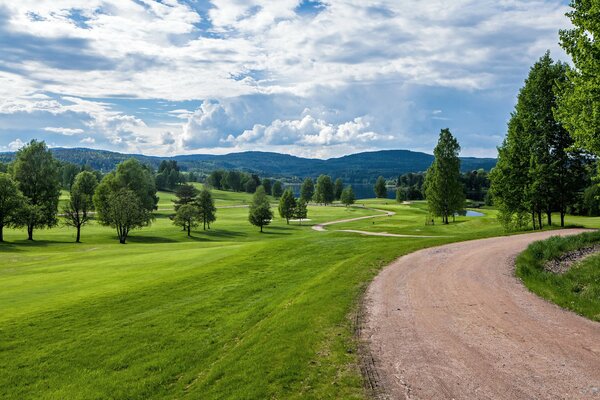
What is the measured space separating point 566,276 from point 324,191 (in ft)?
469

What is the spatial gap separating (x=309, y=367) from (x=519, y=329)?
739 cm

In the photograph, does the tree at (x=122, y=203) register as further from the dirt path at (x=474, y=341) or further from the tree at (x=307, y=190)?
the tree at (x=307, y=190)

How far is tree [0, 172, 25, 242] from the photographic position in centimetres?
5688

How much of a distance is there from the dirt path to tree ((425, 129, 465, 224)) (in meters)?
44.8

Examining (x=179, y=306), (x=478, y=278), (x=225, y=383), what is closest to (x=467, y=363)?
(x=225, y=383)

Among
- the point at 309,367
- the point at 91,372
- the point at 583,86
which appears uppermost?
the point at 583,86

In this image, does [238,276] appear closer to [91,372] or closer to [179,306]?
[179,306]

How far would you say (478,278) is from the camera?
19.7m

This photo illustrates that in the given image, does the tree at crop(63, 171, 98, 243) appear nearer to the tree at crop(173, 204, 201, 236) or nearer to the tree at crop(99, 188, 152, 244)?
the tree at crop(99, 188, 152, 244)

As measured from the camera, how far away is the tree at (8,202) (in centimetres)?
5688

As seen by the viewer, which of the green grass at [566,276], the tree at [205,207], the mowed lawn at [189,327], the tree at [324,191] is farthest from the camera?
the tree at [324,191]

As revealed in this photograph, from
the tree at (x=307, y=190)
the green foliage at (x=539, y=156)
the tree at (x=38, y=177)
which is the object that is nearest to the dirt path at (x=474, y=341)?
the green foliage at (x=539, y=156)

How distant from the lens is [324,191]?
162 meters

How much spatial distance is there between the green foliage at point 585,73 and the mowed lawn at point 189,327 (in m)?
12.6
